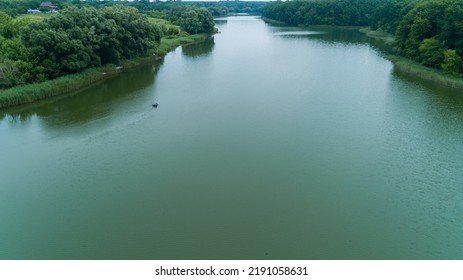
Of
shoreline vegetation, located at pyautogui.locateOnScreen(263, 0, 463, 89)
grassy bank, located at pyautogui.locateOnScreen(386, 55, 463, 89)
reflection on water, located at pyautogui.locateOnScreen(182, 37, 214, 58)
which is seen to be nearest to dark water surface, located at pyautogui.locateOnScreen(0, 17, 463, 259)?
grassy bank, located at pyautogui.locateOnScreen(386, 55, 463, 89)

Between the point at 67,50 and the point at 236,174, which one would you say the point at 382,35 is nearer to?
the point at 67,50

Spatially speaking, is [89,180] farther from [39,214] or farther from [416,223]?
[416,223]

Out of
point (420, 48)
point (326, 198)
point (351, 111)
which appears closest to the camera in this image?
point (326, 198)

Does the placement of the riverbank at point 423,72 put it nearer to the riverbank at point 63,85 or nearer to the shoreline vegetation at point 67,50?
the shoreline vegetation at point 67,50

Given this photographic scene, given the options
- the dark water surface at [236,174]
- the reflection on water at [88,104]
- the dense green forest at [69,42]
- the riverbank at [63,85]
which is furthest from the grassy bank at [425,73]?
the riverbank at [63,85]

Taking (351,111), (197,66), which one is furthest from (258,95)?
(197,66)

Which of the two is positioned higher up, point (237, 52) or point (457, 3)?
point (457, 3)
